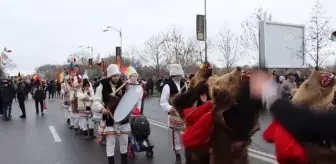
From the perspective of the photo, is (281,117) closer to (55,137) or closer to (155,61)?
(55,137)

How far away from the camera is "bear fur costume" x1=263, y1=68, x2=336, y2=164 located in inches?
94.2

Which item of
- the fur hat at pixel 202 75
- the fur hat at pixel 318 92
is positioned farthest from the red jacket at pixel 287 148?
the fur hat at pixel 202 75

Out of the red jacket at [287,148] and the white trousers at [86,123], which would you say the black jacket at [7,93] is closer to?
the white trousers at [86,123]

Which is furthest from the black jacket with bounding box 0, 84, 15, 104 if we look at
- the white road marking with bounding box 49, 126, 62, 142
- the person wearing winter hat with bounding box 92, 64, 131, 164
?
the person wearing winter hat with bounding box 92, 64, 131, 164

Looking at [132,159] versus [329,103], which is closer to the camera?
[329,103]

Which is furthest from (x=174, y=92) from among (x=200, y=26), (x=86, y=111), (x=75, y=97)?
(x=200, y=26)

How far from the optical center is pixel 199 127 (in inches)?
129

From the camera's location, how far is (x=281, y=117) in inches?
89.4

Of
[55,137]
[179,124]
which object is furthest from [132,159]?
[55,137]

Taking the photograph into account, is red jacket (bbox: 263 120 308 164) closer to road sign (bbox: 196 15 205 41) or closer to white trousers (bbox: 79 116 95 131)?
white trousers (bbox: 79 116 95 131)

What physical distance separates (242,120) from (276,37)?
13919 millimetres

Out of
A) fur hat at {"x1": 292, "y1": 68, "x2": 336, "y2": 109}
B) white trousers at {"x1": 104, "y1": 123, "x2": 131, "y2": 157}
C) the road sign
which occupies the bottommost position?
white trousers at {"x1": 104, "y1": 123, "x2": 131, "y2": 157}

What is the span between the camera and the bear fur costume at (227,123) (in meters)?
3.18

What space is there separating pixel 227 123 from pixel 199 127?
0.27 m
